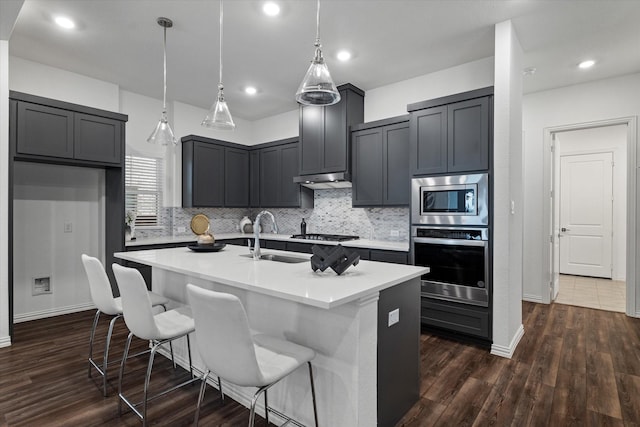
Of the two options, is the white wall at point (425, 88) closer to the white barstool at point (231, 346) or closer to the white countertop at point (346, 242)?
the white countertop at point (346, 242)

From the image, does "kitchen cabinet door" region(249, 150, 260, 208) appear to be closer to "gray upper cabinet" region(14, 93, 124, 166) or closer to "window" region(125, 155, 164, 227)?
"window" region(125, 155, 164, 227)

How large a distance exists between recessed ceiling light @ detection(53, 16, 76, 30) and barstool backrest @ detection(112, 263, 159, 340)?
2462mm

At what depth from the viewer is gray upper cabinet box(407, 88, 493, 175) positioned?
124 inches

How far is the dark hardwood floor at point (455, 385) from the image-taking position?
6.81 ft

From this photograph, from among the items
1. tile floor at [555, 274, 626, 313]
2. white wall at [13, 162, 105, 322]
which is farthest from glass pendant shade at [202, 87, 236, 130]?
tile floor at [555, 274, 626, 313]

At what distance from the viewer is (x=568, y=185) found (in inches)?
253

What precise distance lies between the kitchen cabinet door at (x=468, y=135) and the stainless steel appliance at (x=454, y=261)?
630 mm

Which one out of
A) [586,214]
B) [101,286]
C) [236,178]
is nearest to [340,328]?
[101,286]

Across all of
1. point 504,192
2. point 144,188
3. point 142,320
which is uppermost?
point 144,188

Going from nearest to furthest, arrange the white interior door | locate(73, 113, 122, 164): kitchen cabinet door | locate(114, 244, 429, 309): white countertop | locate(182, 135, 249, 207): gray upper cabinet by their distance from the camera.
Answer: locate(114, 244, 429, 309): white countertop
locate(73, 113, 122, 164): kitchen cabinet door
locate(182, 135, 249, 207): gray upper cabinet
the white interior door

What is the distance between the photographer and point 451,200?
3.32 metres

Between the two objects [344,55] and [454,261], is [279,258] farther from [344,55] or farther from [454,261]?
[344,55]

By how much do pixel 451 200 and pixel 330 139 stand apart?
6.25 feet

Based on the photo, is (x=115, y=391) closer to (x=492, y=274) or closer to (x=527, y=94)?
(x=492, y=274)
